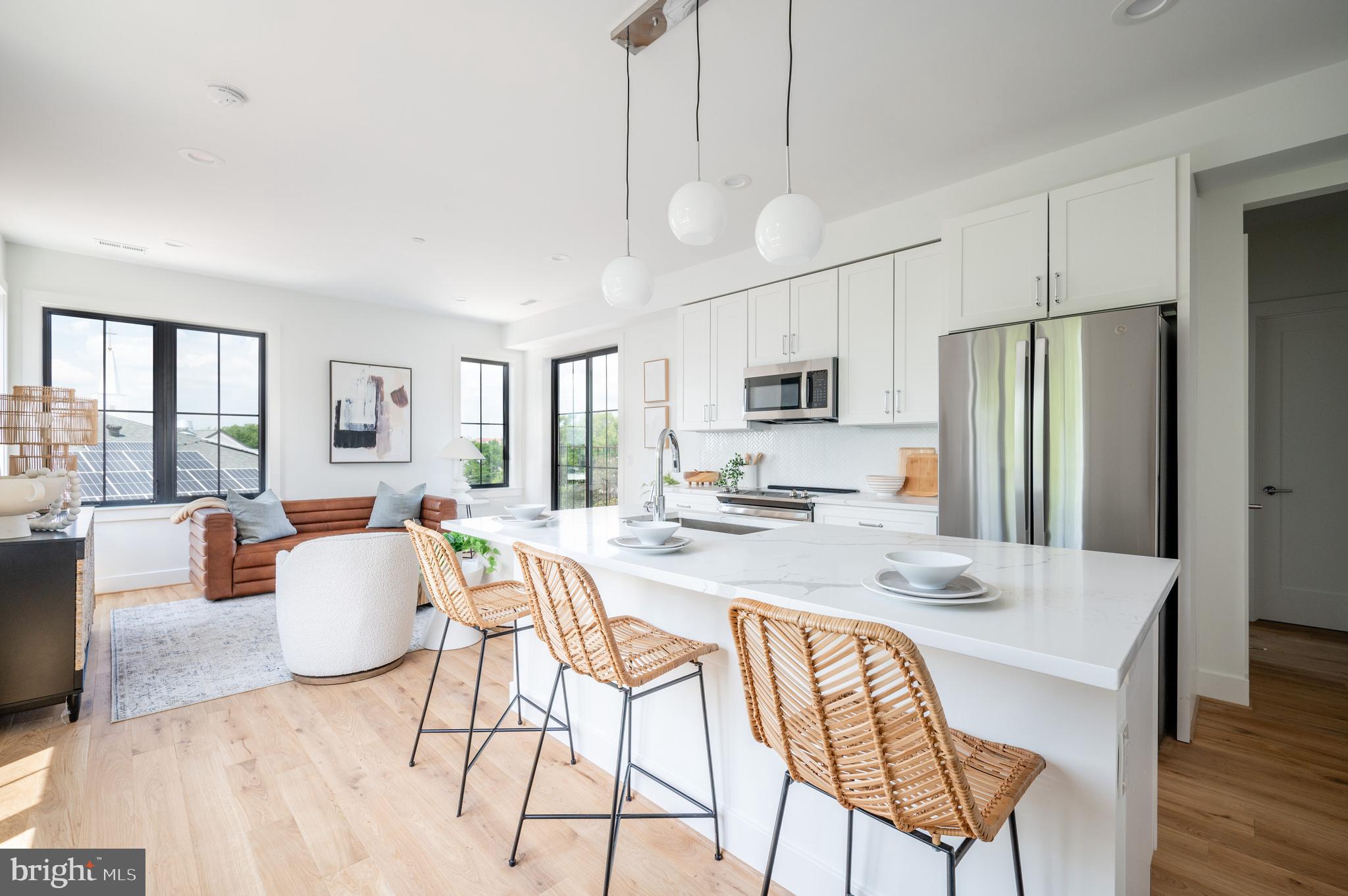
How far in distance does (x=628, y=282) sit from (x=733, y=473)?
9.08 ft

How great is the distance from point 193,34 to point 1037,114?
334 cm

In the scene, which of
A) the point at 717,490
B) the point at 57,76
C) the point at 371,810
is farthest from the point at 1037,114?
the point at 57,76

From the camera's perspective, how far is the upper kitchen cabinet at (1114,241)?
8.07ft

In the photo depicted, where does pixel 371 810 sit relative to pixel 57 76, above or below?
below

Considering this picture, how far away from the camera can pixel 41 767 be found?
7.22ft

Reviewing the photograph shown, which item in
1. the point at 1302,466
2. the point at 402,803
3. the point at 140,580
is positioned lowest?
the point at 402,803

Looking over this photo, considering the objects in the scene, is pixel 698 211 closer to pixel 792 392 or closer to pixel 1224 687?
pixel 792 392

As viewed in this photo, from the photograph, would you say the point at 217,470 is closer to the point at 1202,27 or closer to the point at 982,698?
the point at 982,698

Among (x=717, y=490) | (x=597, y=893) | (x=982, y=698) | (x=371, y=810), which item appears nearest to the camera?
(x=982, y=698)

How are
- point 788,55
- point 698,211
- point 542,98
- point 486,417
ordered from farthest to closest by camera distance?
point 486,417 → point 542,98 → point 788,55 → point 698,211

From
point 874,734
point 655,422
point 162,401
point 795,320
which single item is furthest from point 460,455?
point 874,734

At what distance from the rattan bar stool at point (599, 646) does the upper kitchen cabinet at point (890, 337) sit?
234cm

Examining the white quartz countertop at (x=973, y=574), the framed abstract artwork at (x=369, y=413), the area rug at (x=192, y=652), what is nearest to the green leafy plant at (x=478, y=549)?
the area rug at (x=192, y=652)

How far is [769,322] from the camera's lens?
13.9 feet
